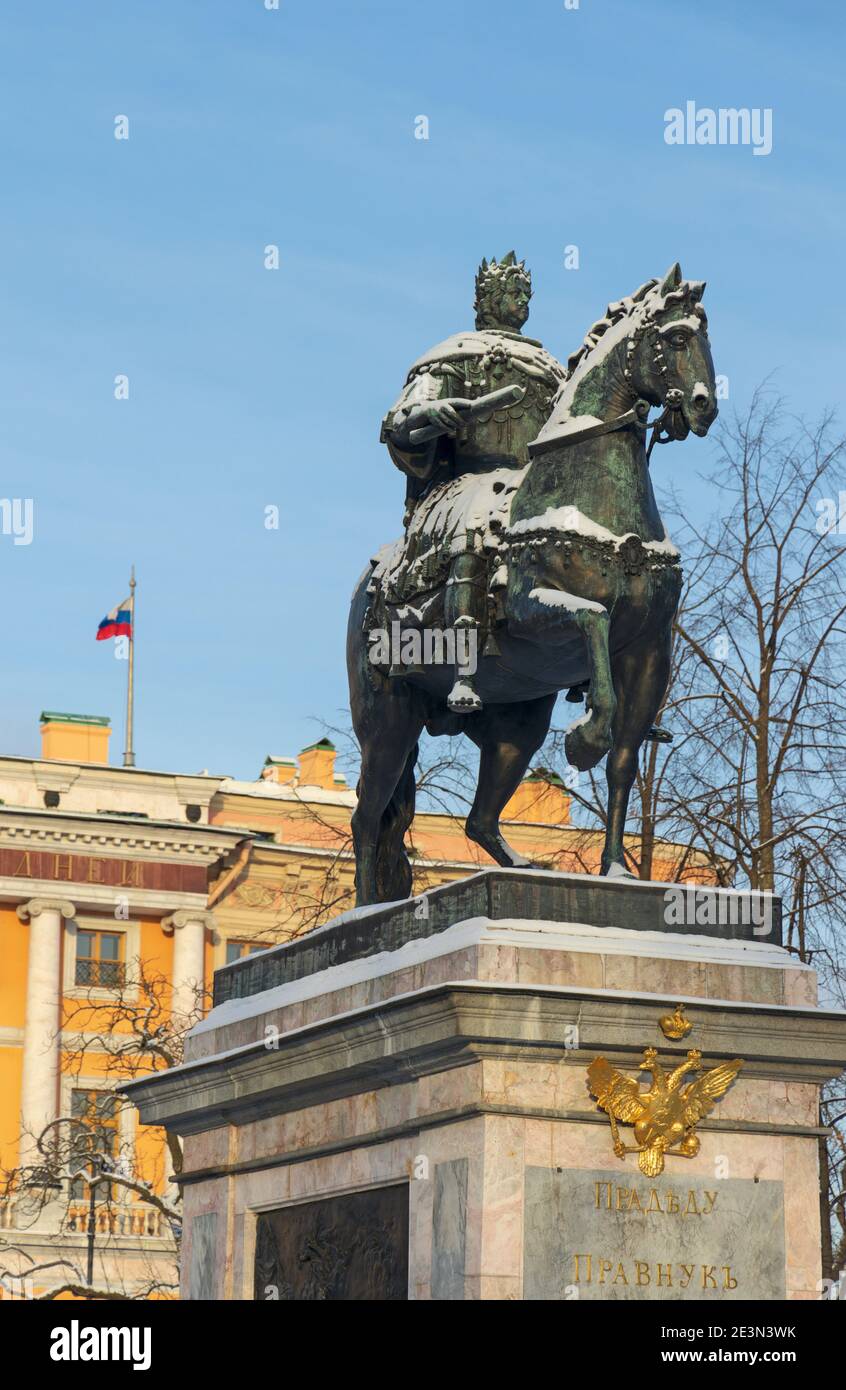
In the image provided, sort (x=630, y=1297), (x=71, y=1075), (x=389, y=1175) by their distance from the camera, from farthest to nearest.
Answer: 1. (x=71, y=1075)
2. (x=389, y=1175)
3. (x=630, y=1297)

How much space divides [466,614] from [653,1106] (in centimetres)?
256

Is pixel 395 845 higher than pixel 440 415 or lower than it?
lower

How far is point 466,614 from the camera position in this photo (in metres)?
12.4

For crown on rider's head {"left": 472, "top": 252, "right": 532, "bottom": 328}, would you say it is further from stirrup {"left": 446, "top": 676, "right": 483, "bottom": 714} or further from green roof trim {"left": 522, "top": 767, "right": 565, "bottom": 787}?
green roof trim {"left": 522, "top": 767, "right": 565, "bottom": 787}

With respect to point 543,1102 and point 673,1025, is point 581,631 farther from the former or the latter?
point 543,1102

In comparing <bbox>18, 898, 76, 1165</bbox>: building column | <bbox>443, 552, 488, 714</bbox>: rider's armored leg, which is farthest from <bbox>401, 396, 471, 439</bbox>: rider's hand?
<bbox>18, 898, 76, 1165</bbox>: building column

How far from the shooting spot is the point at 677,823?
73.2ft

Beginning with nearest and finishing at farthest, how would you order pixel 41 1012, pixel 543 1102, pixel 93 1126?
pixel 543 1102
pixel 93 1126
pixel 41 1012

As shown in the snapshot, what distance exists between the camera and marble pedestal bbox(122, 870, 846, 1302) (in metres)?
10.9

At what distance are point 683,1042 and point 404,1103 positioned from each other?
1283 mm

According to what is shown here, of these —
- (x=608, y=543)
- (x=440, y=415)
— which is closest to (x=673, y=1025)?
(x=608, y=543)

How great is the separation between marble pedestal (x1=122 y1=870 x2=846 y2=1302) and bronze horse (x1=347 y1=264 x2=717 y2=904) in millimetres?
828

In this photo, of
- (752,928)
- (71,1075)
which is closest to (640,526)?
(752,928)
